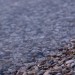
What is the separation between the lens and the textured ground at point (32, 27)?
9.08 meters

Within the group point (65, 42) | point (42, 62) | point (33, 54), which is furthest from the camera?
point (65, 42)

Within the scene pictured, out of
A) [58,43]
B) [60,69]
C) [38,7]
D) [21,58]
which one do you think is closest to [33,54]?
[21,58]

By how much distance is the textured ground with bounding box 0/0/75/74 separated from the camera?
9084mm

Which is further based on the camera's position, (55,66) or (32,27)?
(32,27)

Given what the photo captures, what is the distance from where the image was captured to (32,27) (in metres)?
11.1

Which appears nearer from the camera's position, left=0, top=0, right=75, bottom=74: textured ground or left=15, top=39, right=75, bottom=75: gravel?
left=15, top=39, right=75, bottom=75: gravel

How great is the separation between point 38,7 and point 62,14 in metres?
1.54

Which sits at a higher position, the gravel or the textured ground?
the textured ground

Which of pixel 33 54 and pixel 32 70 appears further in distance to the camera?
pixel 33 54

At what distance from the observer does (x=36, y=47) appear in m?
9.41

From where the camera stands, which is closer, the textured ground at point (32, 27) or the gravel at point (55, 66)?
the gravel at point (55, 66)

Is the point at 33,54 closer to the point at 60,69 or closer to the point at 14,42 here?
the point at 14,42

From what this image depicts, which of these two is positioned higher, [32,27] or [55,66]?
[32,27]

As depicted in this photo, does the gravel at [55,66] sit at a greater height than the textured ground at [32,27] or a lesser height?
lesser
